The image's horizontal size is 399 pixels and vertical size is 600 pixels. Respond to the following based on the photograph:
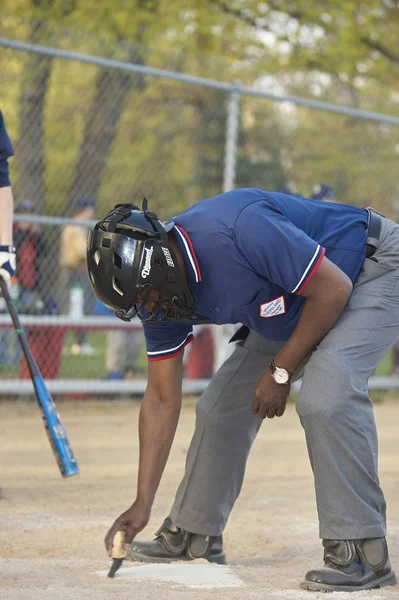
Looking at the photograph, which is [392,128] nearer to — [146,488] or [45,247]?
[45,247]

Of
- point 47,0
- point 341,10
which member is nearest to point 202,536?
point 47,0

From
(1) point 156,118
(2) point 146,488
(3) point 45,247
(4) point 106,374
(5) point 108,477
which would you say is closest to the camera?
(2) point 146,488

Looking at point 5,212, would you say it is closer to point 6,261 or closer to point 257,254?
point 6,261

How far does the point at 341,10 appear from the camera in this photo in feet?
40.7

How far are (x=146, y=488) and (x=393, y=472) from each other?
121 inches

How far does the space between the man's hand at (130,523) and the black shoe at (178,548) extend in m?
0.51

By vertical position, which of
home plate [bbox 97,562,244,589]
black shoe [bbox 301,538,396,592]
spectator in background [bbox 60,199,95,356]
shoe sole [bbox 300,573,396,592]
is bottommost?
spectator in background [bbox 60,199,95,356]

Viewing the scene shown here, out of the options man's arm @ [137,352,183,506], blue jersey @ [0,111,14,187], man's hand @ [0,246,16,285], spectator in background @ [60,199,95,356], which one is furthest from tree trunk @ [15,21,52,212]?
man's arm @ [137,352,183,506]

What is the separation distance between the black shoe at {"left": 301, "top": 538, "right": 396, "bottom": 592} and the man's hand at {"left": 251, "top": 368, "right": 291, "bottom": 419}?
1.79ft

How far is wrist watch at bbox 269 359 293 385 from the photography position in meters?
3.46

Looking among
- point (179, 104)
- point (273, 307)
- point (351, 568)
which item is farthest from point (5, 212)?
point (179, 104)

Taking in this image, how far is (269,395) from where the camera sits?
3.50 meters

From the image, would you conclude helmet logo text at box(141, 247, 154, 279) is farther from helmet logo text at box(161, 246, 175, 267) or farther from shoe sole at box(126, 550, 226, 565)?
shoe sole at box(126, 550, 226, 565)

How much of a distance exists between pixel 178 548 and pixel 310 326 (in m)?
1.26
